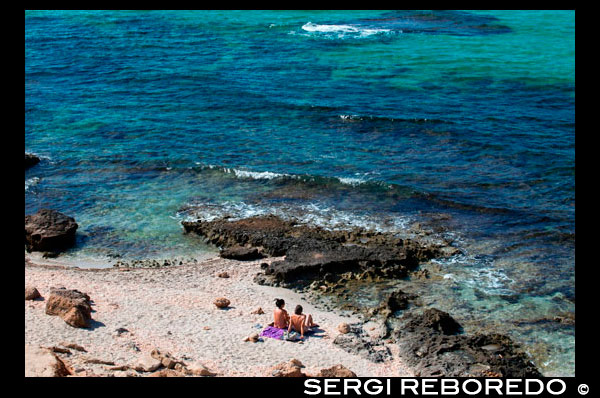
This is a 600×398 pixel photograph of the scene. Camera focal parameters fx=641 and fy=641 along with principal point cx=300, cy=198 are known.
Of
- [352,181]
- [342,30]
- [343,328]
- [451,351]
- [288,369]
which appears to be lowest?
[451,351]

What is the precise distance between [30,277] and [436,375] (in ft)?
45.5

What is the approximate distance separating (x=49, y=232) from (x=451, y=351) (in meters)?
15.9

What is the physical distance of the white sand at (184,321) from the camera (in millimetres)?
17266

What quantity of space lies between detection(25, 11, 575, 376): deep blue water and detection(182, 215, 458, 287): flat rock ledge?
106 centimetres

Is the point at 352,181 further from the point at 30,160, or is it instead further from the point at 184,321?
the point at 30,160

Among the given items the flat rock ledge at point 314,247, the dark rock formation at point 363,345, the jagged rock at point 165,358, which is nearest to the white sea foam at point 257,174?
the flat rock ledge at point 314,247

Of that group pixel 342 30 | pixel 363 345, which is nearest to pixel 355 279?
pixel 363 345

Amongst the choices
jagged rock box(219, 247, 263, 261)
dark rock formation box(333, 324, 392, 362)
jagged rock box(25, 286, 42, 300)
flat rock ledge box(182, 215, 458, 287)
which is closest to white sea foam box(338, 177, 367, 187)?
flat rock ledge box(182, 215, 458, 287)

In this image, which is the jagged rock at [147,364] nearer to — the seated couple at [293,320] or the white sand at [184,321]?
the white sand at [184,321]

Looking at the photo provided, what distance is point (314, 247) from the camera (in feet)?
79.0

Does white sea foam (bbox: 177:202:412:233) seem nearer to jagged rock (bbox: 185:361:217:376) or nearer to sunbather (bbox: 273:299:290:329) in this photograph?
sunbather (bbox: 273:299:290:329)

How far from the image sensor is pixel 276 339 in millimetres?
18750
